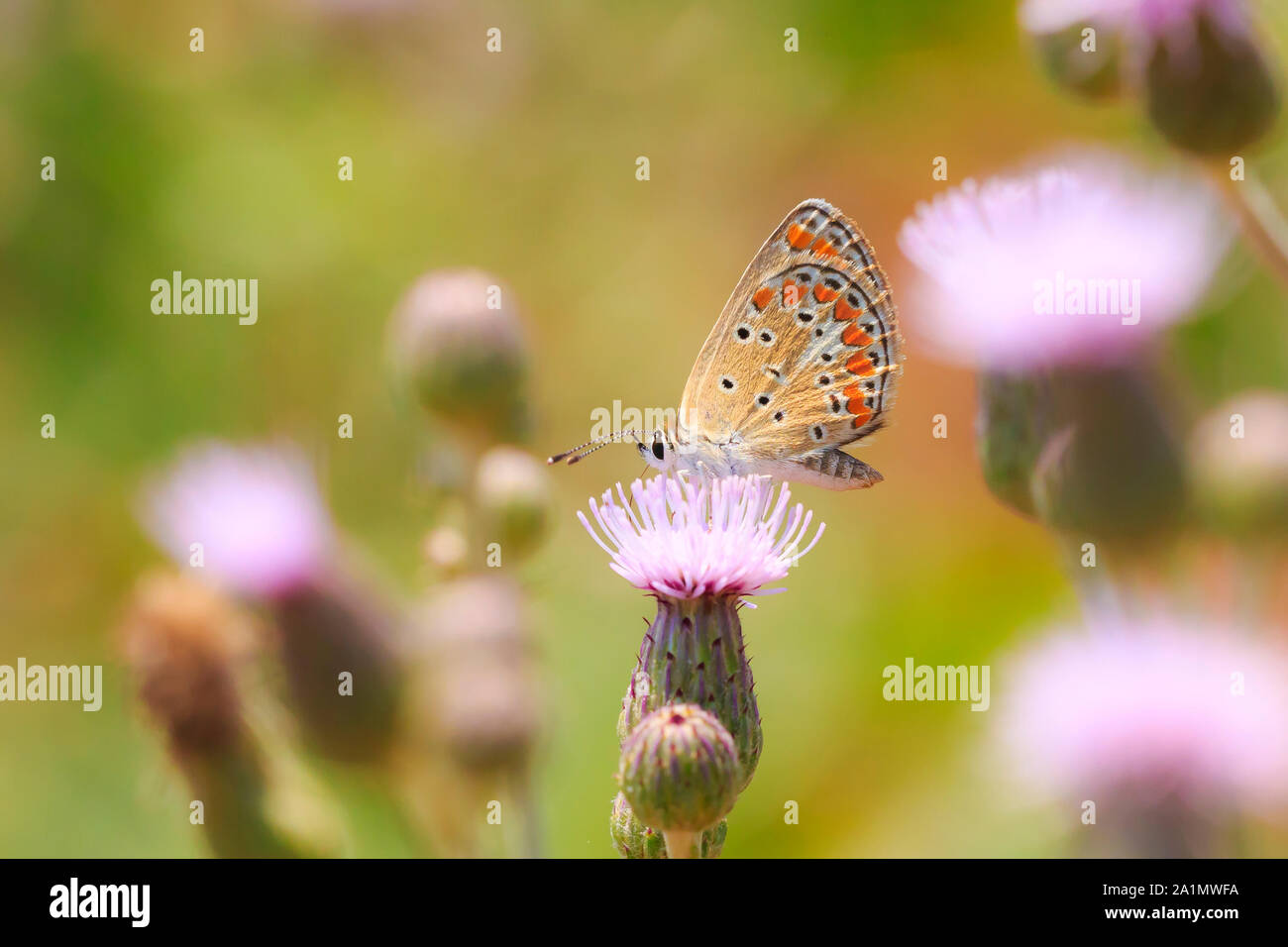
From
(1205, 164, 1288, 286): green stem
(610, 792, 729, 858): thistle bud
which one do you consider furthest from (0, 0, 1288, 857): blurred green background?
(610, 792, 729, 858): thistle bud

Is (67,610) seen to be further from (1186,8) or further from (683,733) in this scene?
(1186,8)

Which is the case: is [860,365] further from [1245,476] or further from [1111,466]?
[1245,476]

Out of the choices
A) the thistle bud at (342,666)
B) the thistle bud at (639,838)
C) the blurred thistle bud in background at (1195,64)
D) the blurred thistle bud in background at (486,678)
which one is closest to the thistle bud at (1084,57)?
the blurred thistle bud in background at (1195,64)

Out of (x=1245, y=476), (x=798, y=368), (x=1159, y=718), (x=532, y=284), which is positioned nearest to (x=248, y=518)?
(x=798, y=368)

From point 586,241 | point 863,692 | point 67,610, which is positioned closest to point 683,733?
point 863,692

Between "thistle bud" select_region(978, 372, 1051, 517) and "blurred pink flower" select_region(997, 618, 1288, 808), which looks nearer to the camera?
"blurred pink flower" select_region(997, 618, 1288, 808)

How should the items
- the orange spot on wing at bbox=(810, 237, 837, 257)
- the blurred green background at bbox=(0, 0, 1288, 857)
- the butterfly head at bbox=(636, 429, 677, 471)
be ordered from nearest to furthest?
the orange spot on wing at bbox=(810, 237, 837, 257) → the butterfly head at bbox=(636, 429, 677, 471) → the blurred green background at bbox=(0, 0, 1288, 857)

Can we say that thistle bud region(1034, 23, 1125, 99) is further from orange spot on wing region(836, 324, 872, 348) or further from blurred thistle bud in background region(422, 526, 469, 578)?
blurred thistle bud in background region(422, 526, 469, 578)

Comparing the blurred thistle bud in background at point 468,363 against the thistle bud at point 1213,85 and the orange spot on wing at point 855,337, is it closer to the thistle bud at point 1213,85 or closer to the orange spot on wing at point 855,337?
the orange spot on wing at point 855,337
